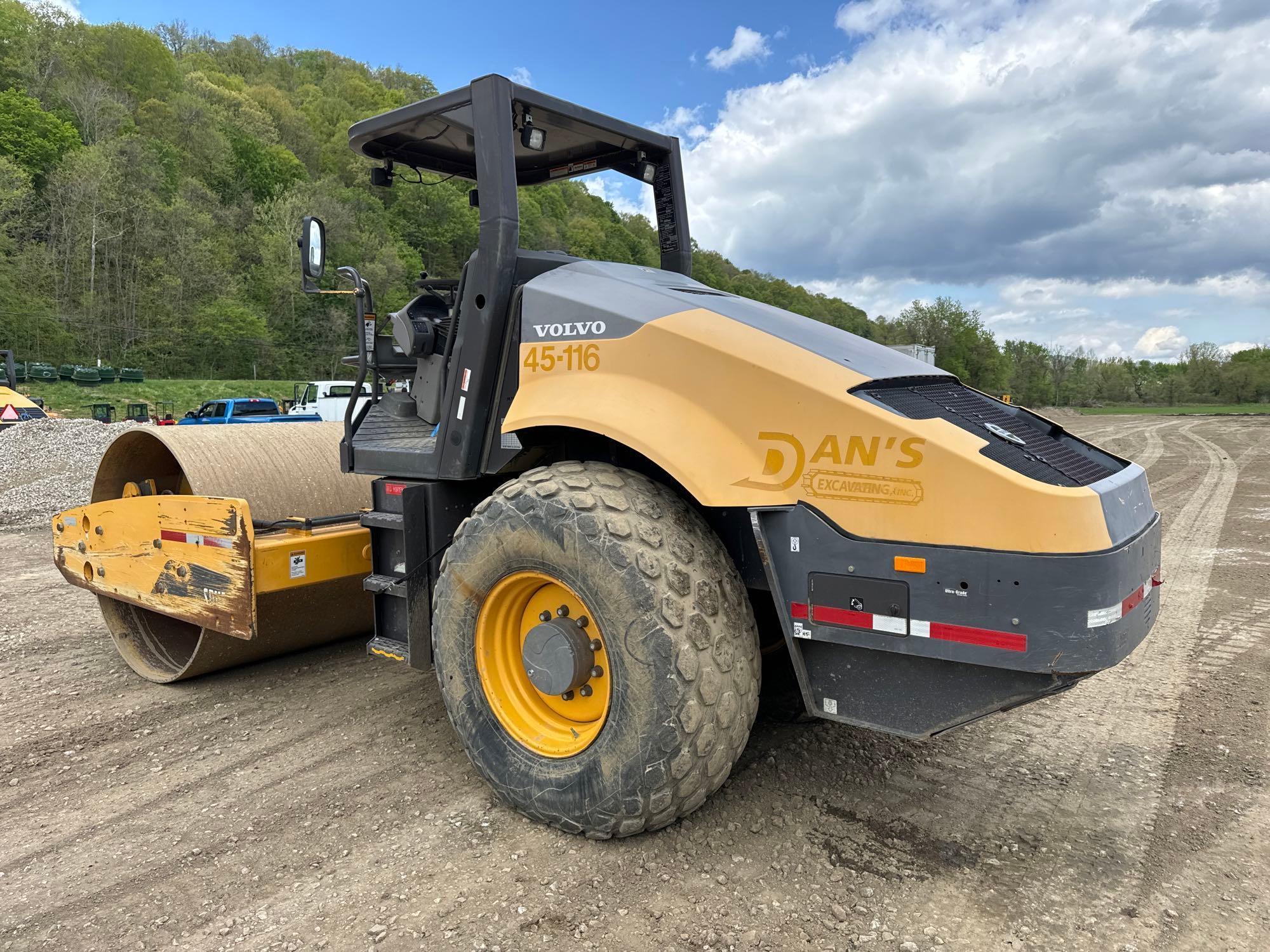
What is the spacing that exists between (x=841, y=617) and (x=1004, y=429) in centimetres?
91

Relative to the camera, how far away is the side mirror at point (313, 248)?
3.73 metres

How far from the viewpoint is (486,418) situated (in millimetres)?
3434

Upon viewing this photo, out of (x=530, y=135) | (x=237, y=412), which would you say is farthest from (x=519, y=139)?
(x=237, y=412)

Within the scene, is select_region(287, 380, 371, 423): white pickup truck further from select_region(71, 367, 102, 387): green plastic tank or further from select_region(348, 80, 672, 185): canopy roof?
select_region(348, 80, 672, 185): canopy roof

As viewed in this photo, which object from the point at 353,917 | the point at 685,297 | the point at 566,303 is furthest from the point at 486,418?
the point at 353,917

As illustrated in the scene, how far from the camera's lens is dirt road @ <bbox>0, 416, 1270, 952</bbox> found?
8.15 feet

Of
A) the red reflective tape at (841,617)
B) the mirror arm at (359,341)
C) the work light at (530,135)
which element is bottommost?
the red reflective tape at (841,617)

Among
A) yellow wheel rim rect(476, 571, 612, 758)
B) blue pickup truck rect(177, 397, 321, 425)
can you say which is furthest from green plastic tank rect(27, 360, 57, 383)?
yellow wheel rim rect(476, 571, 612, 758)

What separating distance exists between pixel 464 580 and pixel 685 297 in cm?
132

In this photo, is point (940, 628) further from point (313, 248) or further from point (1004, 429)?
point (313, 248)

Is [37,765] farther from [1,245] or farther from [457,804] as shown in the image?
[1,245]

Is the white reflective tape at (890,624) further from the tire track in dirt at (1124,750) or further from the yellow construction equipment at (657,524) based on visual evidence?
the tire track in dirt at (1124,750)

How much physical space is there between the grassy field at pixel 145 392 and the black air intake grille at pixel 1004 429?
29.9 m

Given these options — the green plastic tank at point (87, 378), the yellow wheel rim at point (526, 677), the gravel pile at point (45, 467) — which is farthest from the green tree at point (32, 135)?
the yellow wheel rim at point (526, 677)
